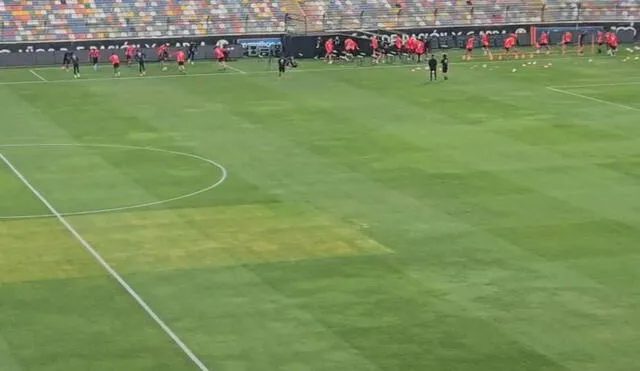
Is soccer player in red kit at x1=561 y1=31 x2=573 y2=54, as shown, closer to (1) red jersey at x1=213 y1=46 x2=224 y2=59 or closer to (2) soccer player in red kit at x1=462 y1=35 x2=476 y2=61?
(2) soccer player in red kit at x1=462 y1=35 x2=476 y2=61

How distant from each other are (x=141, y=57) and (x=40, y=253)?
39.0 metres

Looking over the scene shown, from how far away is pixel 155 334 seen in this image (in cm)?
2967

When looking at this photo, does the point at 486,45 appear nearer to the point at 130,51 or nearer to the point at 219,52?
the point at 219,52

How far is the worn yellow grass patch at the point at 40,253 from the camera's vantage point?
113 ft

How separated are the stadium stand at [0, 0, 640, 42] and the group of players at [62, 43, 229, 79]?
11.1 feet

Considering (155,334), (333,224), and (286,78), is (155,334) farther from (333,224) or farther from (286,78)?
(286,78)

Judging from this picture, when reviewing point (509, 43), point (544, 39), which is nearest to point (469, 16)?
point (544, 39)

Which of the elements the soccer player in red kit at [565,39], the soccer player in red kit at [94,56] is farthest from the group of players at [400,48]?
the soccer player in red kit at [94,56]

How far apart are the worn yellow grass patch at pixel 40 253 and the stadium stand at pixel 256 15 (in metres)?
43.9

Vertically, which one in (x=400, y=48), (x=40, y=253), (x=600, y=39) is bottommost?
(x=600, y=39)

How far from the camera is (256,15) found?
3457 inches

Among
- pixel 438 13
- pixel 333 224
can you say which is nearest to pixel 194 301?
pixel 333 224

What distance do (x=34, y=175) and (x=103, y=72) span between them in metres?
29.3

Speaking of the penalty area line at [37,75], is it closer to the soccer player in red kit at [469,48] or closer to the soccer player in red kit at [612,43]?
the soccer player in red kit at [469,48]
